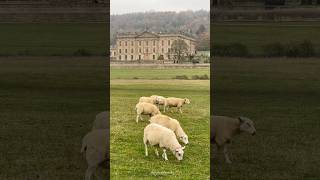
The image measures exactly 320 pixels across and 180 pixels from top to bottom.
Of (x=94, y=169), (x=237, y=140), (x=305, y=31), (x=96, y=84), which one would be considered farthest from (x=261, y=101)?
(x=94, y=169)

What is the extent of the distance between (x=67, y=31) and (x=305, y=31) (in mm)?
5188

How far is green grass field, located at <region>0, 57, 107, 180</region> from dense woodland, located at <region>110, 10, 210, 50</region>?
171 centimetres

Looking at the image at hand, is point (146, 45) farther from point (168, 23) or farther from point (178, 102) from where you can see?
point (178, 102)

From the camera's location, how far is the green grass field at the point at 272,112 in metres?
6.07

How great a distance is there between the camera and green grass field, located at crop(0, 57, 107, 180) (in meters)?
6.28

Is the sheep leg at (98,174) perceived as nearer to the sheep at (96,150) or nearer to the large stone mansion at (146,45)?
the sheep at (96,150)

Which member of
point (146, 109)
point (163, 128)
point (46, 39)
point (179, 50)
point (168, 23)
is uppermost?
point (46, 39)

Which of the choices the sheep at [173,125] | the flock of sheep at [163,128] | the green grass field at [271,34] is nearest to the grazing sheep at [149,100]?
the flock of sheep at [163,128]

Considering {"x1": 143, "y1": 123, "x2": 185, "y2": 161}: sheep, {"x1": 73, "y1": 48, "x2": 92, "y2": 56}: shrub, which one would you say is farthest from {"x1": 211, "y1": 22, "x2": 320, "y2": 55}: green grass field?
{"x1": 143, "y1": 123, "x2": 185, "y2": 161}: sheep

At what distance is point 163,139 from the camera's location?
536 cm

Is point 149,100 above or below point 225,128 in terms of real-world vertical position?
above

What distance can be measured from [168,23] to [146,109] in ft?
3.46

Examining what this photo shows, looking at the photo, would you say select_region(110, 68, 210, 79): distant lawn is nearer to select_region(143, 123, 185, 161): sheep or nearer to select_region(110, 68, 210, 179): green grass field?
select_region(110, 68, 210, 179): green grass field

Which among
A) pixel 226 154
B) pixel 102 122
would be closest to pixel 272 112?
pixel 226 154
